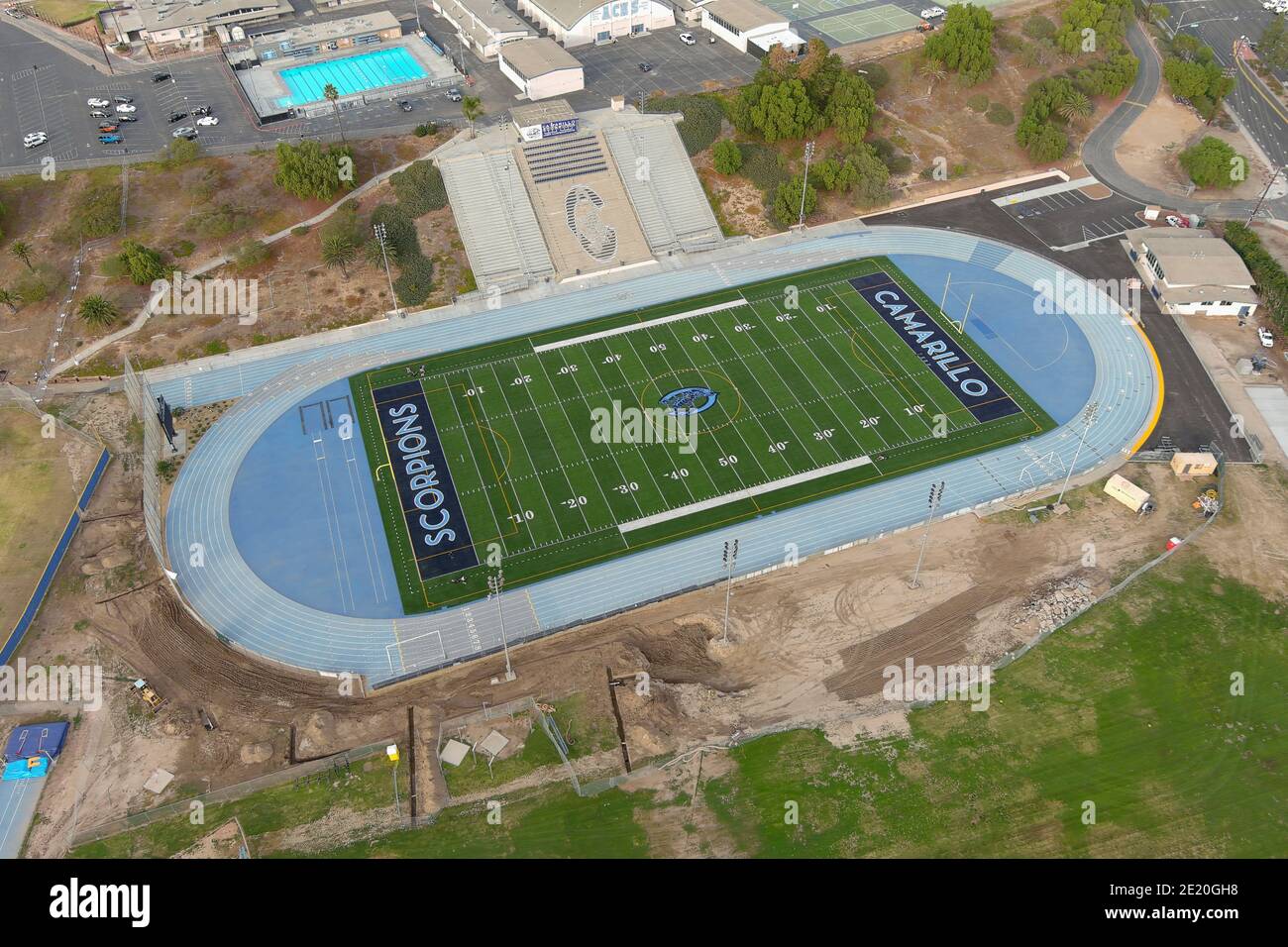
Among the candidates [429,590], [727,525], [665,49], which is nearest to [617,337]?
[727,525]

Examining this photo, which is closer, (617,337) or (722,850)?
(722,850)

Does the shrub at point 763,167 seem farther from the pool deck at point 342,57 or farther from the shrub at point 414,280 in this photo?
the pool deck at point 342,57

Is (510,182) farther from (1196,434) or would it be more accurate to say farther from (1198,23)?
(1198,23)

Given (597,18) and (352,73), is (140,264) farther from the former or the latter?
(597,18)

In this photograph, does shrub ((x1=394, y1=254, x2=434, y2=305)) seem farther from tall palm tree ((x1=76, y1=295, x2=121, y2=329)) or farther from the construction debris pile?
the construction debris pile

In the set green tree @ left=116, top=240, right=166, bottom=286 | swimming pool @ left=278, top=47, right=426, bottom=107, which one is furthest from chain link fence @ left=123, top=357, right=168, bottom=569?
swimming pool @ left=278, top=47, right=426, bottom=107
